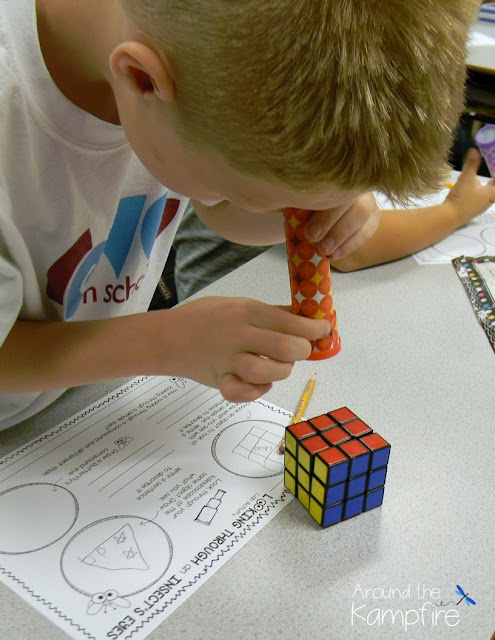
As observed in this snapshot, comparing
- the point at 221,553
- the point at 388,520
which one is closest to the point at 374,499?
the point at 388,520

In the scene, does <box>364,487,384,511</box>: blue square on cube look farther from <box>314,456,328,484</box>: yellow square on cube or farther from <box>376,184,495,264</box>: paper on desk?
<box>376,184,495,264</box>: paper on desk

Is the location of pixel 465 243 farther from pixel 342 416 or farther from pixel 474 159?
pixel 342 416

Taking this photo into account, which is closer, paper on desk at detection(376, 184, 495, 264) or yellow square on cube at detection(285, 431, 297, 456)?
yellow square on cube at detection(285, 431, 297, 456)

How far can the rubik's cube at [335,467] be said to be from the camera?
1.65 ft

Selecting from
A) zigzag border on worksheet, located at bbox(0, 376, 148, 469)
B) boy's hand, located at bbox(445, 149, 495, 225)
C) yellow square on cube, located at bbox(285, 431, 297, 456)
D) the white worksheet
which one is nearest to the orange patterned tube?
yellow square on cube, located at bbox(285, 431, 297, 456)

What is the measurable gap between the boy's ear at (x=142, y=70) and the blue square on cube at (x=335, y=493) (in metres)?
0.32

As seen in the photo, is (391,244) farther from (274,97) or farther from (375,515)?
(274,97)

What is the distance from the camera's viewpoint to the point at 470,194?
3.42 feet

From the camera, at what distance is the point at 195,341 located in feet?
1.88

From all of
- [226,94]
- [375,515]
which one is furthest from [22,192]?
[375,515]

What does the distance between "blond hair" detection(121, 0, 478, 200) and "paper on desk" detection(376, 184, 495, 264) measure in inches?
22.0

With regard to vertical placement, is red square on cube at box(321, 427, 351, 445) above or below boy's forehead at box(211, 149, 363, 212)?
below

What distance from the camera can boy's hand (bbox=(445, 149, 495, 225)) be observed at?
104cm

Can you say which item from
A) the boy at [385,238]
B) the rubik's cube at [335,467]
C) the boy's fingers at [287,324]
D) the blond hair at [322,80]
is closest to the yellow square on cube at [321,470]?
the rubik's cube at [335,467]
